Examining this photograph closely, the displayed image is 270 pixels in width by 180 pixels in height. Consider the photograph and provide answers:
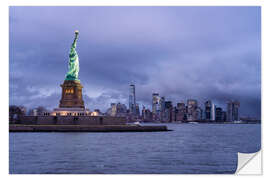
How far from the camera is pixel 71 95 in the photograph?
45.2 m

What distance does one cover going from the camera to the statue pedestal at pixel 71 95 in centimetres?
4500

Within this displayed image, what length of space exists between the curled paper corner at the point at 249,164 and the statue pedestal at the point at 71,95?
32.9 meters

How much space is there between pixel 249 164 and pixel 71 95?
110ft

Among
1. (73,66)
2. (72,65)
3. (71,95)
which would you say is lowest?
(71,95)

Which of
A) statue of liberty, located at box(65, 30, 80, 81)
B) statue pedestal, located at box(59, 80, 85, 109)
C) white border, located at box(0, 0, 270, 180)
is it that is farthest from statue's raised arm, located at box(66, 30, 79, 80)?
white border, located at box(0, 0, 270, 180)

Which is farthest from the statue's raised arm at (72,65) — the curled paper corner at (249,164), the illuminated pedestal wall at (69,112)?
the curled paper corner at (249,164)

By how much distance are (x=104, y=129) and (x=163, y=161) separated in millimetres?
22081

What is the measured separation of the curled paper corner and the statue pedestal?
1295 inches

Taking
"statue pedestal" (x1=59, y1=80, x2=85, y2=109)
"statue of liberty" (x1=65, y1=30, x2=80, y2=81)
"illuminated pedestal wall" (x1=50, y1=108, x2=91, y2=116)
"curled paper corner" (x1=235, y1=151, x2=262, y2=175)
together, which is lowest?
"curled paper corner" (x1=235, y1=151, x2=262, y2=175)

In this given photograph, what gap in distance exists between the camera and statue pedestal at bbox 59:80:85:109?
45000mm

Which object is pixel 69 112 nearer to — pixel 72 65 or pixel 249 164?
pixel 72 65

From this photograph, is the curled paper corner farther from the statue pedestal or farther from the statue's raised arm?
the statue's raised arm
